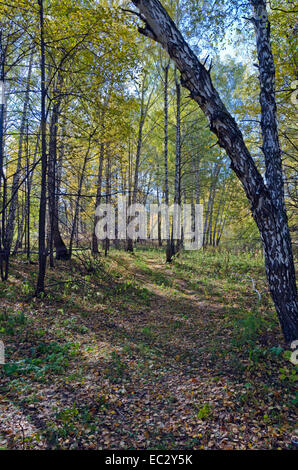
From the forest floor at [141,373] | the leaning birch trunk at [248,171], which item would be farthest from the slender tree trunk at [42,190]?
the leaning birch trunk at [248,171]

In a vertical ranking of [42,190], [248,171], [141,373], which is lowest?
[141,373]

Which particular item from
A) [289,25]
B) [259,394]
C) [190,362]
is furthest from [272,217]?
[289,25]

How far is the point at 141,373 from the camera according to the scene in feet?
13.6

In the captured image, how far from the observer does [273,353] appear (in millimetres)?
3926

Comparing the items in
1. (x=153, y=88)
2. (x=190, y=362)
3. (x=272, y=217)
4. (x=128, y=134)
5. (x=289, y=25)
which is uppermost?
(x=153, y=88)

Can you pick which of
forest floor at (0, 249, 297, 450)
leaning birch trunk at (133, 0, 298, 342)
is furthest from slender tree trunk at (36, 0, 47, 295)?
leaning birch trunk at (133, 0, 298, 342)

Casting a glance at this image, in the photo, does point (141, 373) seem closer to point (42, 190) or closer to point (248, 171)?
point (248, 171)

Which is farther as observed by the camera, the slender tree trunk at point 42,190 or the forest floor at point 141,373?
the slender tree trunk at point 42,190

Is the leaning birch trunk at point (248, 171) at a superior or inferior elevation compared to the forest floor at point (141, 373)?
superior

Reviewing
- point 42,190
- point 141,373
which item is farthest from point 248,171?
point 42,190

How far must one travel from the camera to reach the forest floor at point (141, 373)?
283cm

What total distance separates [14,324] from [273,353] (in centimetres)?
496

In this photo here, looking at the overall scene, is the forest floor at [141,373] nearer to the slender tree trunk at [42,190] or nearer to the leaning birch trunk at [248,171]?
the leaning birch trunk at [248,171]

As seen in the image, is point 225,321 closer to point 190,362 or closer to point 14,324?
point 190,362
